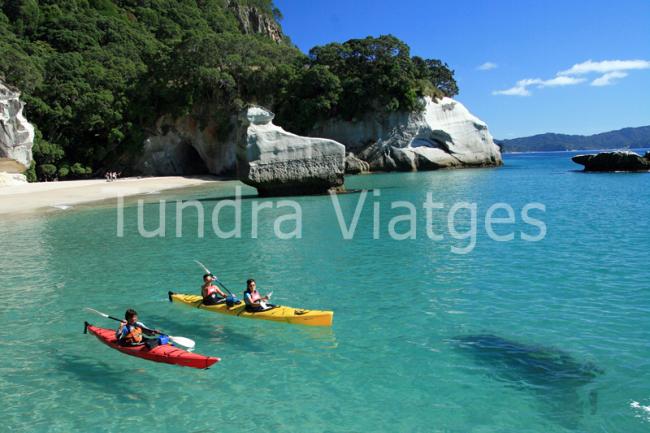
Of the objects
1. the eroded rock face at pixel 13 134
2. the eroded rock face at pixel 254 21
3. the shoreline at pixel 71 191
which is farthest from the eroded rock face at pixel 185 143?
the eroded rock face at pixel 254 21

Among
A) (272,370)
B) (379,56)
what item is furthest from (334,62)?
(272,370)

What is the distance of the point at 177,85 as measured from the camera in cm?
5897

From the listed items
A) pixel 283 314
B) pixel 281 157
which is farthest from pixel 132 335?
pixel 281 157

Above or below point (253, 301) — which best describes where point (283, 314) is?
below

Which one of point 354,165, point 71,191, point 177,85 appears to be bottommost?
point 71,191

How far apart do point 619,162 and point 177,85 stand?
162 ft

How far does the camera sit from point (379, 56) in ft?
204

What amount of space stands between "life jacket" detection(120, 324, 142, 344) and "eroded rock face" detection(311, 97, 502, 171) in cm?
5632

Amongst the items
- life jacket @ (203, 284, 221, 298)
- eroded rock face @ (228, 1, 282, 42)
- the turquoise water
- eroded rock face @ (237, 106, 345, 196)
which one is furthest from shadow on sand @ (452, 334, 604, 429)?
eroded rock face @ (228, 1, 282, 42)

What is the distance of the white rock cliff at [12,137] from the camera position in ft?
145

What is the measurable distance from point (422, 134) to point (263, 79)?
67.0ft

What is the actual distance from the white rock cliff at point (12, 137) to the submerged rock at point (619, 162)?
59116 mm

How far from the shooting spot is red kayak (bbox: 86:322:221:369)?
29.0ft

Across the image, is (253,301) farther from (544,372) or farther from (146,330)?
(544,372)
